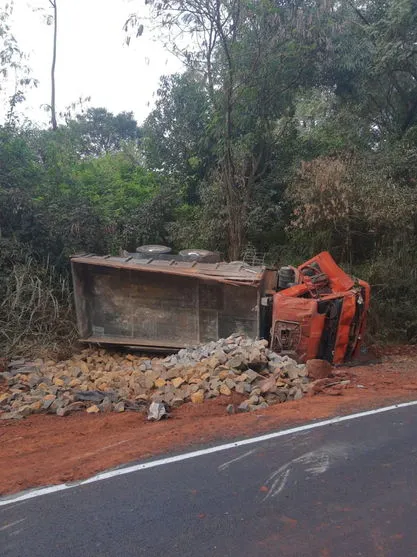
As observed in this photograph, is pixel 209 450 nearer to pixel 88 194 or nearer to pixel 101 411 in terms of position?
pixel 101 411

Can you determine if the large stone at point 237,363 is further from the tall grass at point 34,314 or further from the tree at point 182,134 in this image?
the tree at point 182,134

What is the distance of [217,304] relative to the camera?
11102mm

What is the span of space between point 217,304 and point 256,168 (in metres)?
6.64

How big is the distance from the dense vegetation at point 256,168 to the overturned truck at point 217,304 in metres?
0.92

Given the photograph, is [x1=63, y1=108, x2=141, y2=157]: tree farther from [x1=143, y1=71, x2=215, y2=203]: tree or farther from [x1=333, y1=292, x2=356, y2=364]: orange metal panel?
[x1=333, y1=292, x2=356, y2=364]: orange metal panel

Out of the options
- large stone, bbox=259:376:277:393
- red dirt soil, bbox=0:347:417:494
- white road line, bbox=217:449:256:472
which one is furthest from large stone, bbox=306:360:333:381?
white road line, bbox=217:449:256:472

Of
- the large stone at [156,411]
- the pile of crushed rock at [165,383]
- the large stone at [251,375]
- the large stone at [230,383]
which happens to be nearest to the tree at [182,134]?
the pile of crushed rock at [165,383]

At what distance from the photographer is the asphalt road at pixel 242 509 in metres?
3.74

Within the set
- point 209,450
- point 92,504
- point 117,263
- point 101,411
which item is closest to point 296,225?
point 117,263

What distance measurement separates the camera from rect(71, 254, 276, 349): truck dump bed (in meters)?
10.9

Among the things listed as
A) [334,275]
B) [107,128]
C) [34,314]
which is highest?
[107,128]

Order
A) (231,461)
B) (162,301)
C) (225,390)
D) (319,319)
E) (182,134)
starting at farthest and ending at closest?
(182,134), (162,301), (319,319), (225,390), (231,461)

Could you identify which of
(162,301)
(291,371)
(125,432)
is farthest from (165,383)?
(162,301)

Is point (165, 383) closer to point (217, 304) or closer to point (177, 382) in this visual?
point (177, 382)
